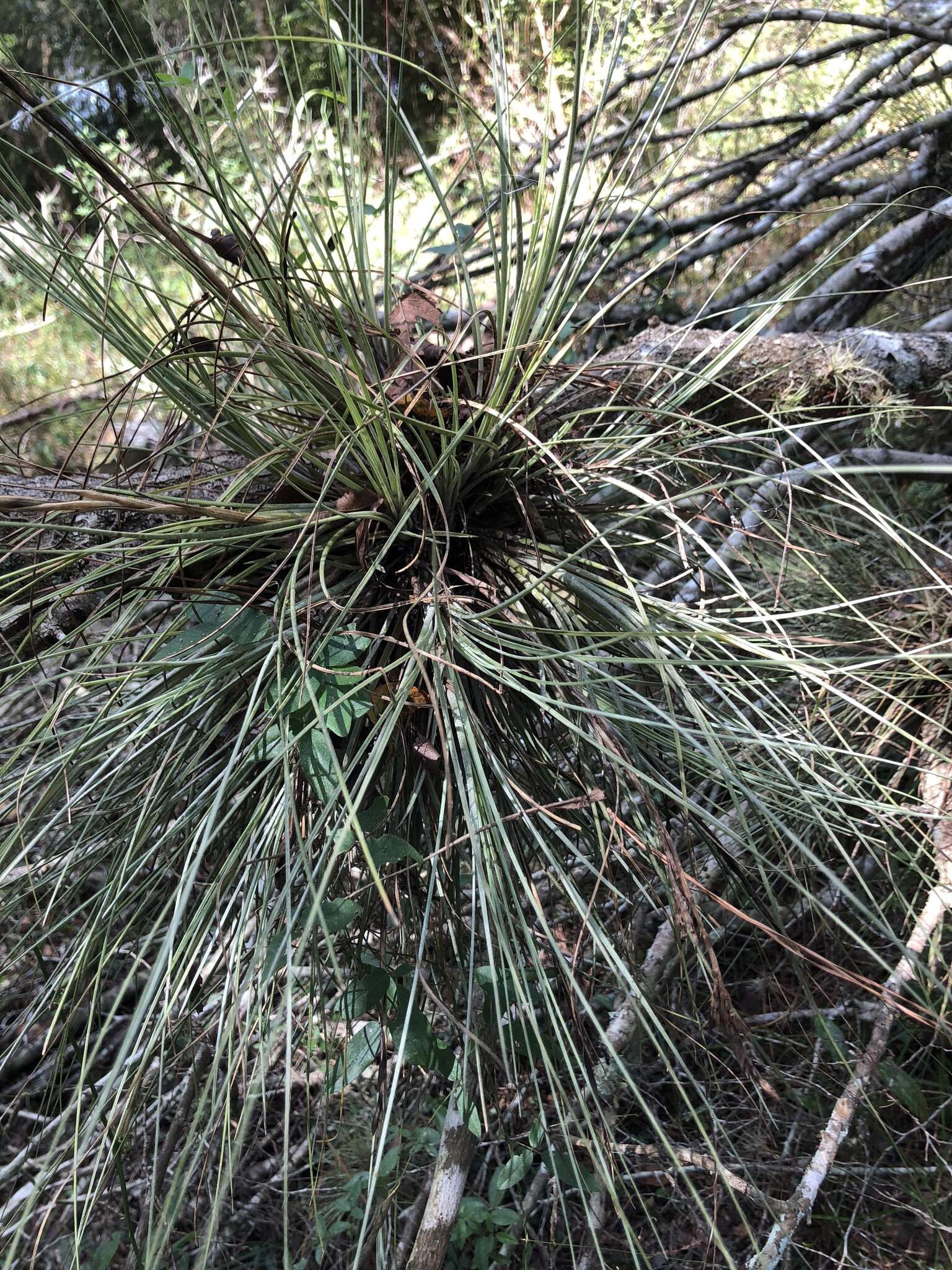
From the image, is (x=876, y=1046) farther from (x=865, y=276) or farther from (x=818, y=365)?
(x=865, y=276)

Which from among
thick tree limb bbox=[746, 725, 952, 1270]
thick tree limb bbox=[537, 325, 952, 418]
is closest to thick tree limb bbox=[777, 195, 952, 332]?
thick tree limb bbox=[537, 325, 952, 418]

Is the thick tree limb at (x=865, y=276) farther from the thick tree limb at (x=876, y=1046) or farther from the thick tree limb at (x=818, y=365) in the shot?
the thick tree limb at (x=876, y=1046)

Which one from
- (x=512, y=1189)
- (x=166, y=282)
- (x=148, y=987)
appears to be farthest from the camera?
(x=166, y=282)

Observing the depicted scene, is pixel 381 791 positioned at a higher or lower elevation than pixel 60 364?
lower

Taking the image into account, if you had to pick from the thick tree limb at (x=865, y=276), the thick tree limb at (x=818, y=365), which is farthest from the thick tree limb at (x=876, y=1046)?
the thick tree limb at (x=865, y=276)

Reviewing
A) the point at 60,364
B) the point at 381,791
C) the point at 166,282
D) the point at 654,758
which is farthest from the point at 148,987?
the point at 166,282

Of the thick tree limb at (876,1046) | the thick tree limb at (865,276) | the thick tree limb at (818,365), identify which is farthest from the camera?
the thick tree limb at (865,276)

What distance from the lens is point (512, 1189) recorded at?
132 cm

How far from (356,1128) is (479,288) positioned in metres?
1.82

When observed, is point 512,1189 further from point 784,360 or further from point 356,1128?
point 784,360

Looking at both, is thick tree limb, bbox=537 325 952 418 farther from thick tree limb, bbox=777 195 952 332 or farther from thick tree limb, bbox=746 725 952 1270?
thick tree limb, bbox=746 725 952 1270

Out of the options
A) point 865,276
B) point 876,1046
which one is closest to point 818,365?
point 865,276

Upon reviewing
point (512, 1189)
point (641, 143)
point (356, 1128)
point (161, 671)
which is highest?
point (641, 143)

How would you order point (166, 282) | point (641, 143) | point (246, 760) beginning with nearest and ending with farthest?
point (246, 760)
point (641, 143)
point (166, 282)
